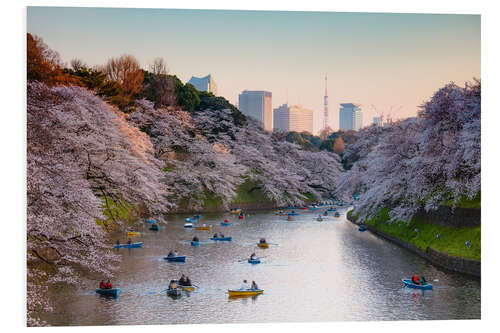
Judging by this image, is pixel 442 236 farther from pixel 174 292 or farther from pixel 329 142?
pixel 329 142

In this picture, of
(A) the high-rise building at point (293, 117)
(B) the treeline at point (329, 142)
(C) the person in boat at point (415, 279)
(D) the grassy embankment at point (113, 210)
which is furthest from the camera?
(B) the treeline at point (329, 142)

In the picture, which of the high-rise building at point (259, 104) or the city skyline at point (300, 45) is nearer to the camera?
the city skyline at point (300, 45)

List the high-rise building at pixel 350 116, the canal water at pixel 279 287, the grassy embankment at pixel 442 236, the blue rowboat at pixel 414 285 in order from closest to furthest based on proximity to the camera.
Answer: the canal water at pixel 279 287
the blue rowboat at pixel 414 285
the grassy embankment at pixel 442 236
the high-rise building at pixel 350 116

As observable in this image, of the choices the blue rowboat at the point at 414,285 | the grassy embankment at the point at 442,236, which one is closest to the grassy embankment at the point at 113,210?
the blue rowboat at the point at 414,285

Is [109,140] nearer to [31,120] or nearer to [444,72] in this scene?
[31,120]

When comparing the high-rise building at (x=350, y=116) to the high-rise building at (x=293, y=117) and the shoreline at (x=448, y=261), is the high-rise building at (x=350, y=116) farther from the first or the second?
the shoreline at (x=448, y=261)
